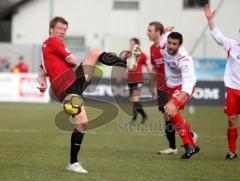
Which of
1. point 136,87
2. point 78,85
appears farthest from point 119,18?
point 78,85

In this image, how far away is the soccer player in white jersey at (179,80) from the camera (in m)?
10.7

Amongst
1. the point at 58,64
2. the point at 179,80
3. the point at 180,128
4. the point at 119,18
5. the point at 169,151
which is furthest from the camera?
the point at 119,18

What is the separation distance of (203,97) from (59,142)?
13.9m

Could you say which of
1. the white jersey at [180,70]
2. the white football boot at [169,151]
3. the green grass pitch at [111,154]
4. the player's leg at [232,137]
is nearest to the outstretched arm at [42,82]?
the green grass pitch at [111,154]

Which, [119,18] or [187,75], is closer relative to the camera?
[187,75]

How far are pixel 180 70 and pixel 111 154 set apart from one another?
1845 millimetres

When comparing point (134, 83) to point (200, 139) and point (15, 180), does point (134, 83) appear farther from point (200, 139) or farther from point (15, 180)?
point (15, 180)

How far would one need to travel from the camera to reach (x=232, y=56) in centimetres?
1115

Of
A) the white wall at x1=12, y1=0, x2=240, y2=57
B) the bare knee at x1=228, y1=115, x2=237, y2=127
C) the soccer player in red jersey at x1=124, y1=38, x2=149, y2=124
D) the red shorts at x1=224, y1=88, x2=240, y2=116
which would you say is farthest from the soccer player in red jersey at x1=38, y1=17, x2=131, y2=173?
the white wall at x1=12, y1=0, x2=240, y2=57

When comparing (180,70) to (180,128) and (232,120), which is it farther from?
(232,120)

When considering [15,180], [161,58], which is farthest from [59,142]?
[15,180]

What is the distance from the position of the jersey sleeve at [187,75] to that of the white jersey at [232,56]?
67 cm

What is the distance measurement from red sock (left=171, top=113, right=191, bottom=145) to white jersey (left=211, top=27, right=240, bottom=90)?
→ 1038 millimetres

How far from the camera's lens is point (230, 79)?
36.7 feet
